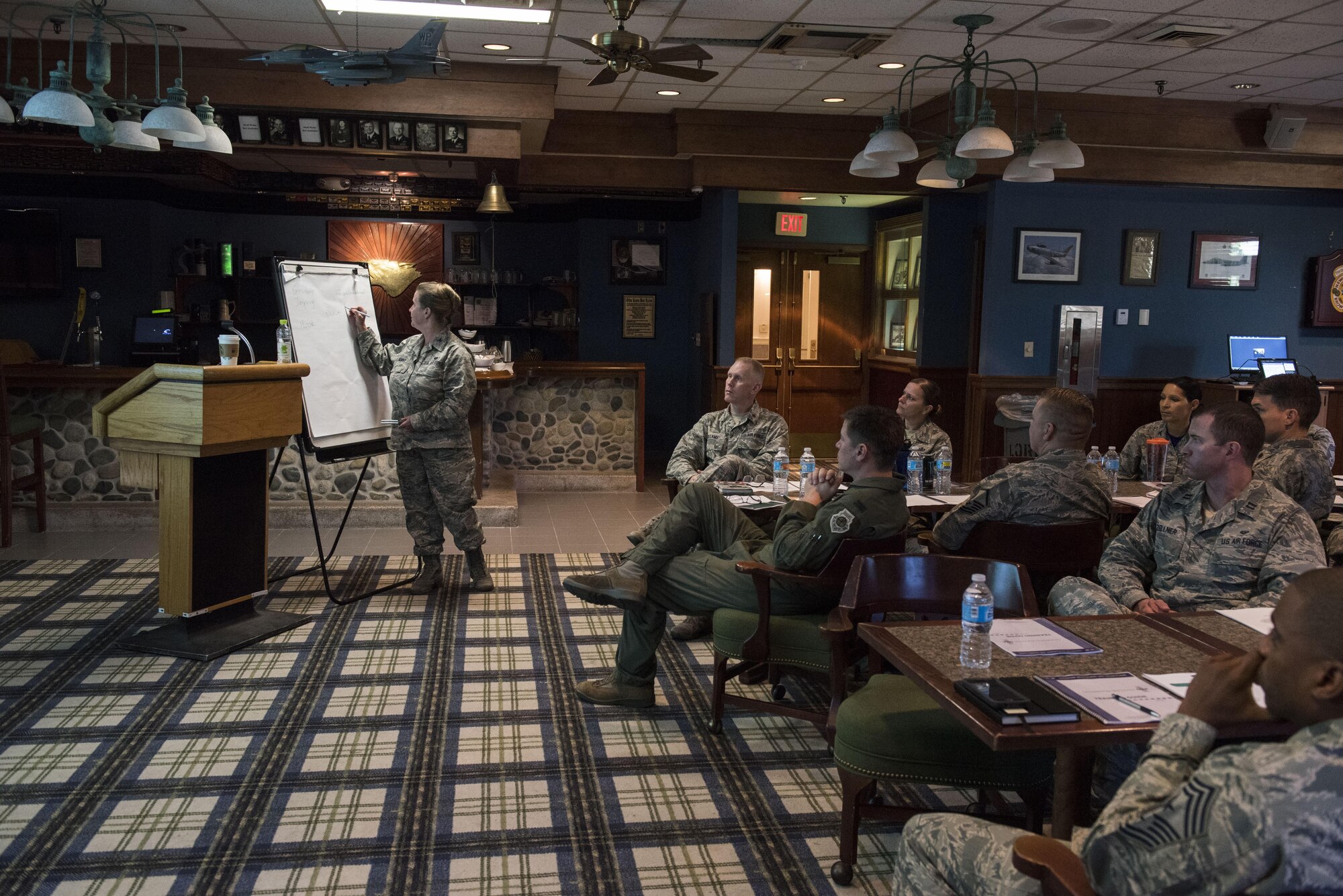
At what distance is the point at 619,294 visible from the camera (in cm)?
1142

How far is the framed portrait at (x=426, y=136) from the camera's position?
24.1 feet

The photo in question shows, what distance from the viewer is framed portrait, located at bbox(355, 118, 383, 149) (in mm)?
7270

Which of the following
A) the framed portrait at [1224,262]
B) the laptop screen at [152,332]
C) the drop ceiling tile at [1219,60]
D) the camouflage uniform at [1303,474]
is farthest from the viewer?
the laptop screen at [152,332]

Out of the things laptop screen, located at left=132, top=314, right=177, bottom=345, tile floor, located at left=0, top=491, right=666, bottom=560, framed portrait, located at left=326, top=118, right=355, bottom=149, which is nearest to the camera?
tile floor, located at left=0, top=491, right=666, bottom=560

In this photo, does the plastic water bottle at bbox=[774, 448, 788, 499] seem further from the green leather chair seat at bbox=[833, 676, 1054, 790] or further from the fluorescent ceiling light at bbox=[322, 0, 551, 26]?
the fluorescent ceiling light at bbox=[322, 0, 551, 26]

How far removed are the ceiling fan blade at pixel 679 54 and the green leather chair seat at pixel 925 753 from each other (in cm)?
347

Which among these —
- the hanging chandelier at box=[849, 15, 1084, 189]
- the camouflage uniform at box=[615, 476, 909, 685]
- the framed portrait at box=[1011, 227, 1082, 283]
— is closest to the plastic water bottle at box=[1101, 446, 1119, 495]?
the camouflage uniform at box=[615, 476, 909, 685]

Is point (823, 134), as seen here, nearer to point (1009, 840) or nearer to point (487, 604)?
point (487, 604)

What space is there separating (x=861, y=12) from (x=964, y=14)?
0.57m

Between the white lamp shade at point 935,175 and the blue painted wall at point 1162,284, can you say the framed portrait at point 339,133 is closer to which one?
the white lamp shade at point 935,175

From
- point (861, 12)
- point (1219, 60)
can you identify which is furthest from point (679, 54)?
point (1219, 60)

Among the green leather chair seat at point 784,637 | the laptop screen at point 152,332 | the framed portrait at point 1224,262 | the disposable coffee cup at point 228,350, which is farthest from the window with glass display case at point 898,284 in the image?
the laptop screen at point 152,332

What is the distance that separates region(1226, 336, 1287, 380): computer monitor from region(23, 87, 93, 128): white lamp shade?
28.9ft

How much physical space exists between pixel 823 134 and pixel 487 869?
7.51 meters
